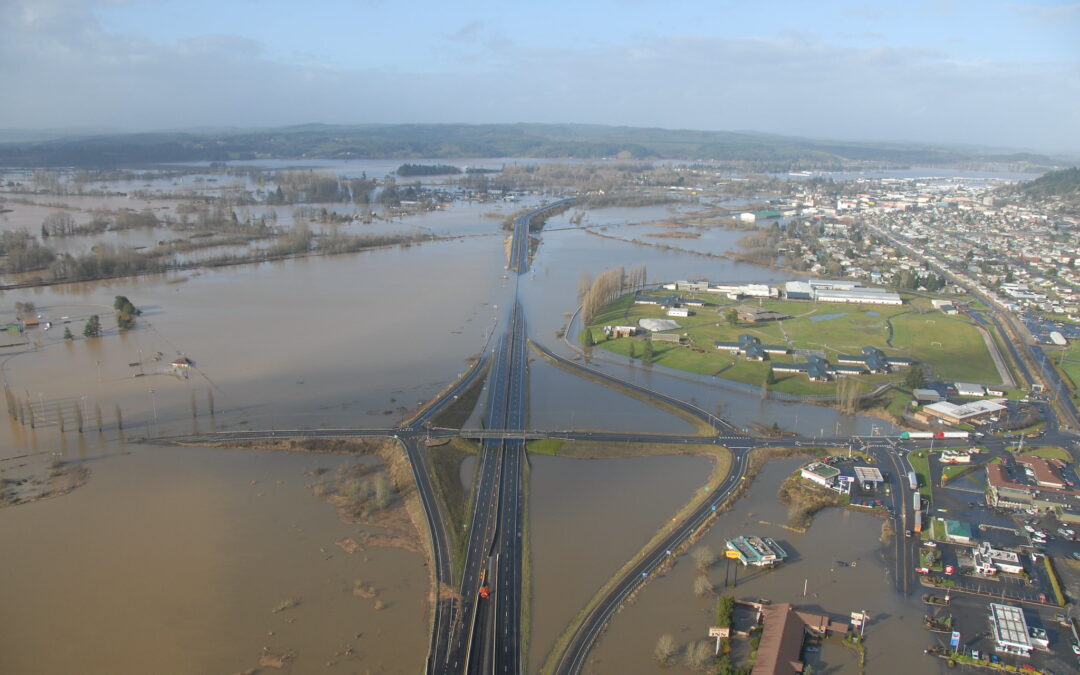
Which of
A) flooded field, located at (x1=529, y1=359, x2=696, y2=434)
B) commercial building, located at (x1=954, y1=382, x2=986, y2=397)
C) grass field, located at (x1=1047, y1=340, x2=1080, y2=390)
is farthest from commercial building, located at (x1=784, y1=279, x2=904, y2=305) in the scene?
flooded field, located at (x1=529, y1=359, x2=696, y2=434)

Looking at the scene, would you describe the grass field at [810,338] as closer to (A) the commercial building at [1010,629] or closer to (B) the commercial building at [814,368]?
(B) the commercial building at [814,368]

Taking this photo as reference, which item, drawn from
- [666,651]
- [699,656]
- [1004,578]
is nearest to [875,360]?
[1004,578]

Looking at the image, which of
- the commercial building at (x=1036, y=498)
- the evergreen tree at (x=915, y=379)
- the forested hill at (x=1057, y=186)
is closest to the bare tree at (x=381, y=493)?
the commercial building at (x=1036, y=498)

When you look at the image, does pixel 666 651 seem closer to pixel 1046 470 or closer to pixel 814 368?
pixel 1046 470

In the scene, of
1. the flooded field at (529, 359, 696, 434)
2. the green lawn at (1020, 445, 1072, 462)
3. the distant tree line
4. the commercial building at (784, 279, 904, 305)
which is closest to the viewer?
the green lawn at (1020, 445, 1072, 462)

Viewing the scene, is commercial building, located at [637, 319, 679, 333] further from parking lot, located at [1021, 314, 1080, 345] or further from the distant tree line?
the distant tree line

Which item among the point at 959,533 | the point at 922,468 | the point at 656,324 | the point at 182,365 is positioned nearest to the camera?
the point at 959,533
